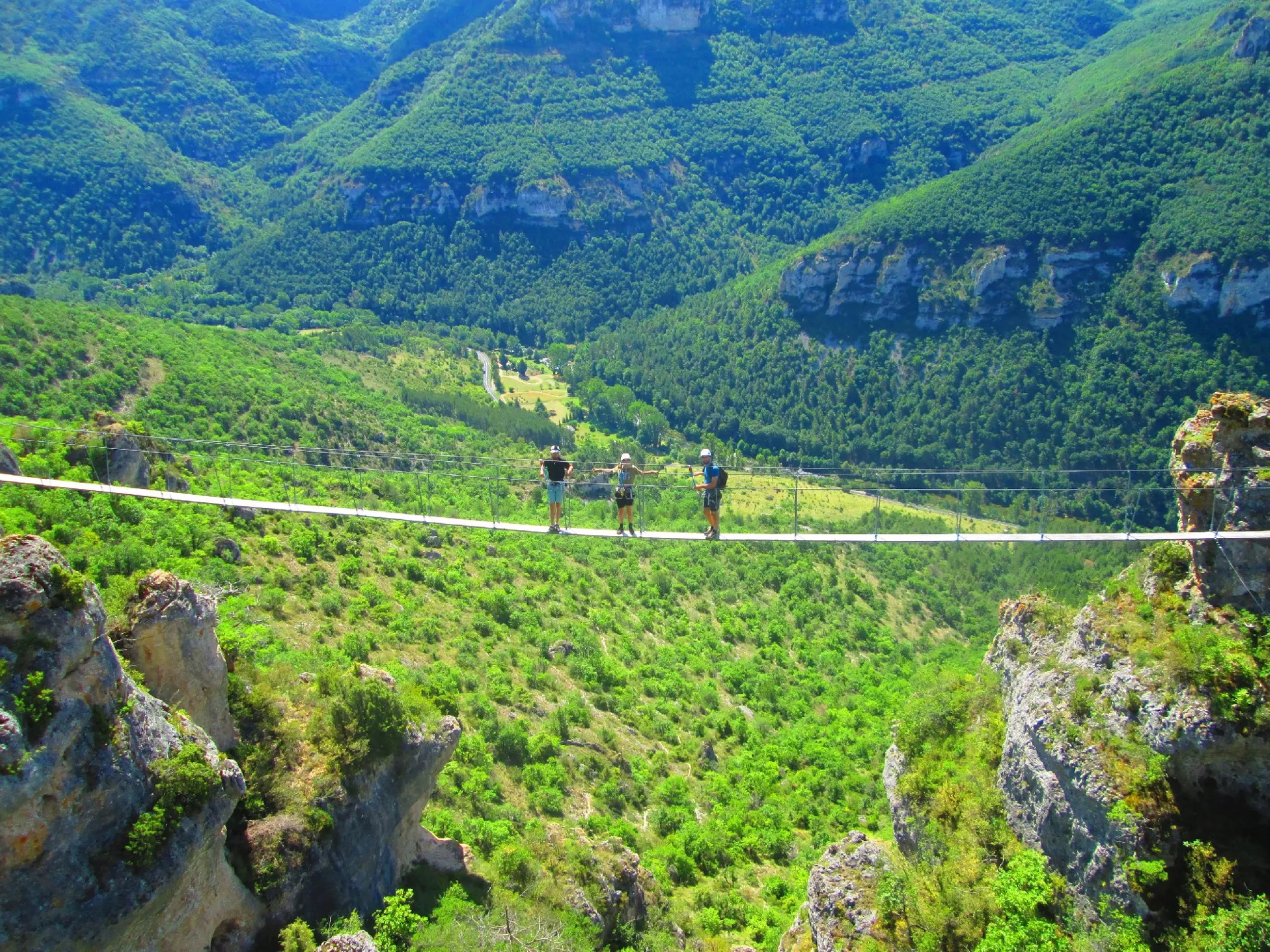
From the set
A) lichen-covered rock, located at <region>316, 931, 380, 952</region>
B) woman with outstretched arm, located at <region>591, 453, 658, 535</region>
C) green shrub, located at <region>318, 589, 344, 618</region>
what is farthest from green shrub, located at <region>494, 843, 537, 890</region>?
green shrub, located at <region>318, 589, 344, 618</region>

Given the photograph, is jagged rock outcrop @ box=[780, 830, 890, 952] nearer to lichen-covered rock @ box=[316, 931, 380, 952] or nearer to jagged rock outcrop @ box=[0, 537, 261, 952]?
lichen-covered rock @ box=[316, 931, 380, 952]

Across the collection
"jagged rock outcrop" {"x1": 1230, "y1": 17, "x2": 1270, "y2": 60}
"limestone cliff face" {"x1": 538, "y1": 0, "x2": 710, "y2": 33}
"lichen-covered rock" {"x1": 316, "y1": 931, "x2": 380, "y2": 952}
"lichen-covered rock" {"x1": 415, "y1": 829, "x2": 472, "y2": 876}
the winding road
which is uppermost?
"limestone cliff face" {"x1": 538, "y1": 0, "x2": 710, "y2": 33}

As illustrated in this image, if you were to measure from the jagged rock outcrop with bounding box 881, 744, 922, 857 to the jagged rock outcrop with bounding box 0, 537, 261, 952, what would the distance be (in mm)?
15103

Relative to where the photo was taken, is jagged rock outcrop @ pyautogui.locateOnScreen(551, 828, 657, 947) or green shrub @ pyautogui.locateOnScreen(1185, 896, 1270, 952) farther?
jagged rock outcrop @ pyautogui.locateOnScreen(551, 828, 657, 947)

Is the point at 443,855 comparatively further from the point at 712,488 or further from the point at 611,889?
the point at 712,488

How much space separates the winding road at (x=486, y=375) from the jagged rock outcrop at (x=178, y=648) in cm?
7768

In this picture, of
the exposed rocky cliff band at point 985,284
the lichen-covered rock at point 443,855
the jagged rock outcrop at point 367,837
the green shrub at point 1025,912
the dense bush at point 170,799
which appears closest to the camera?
the dense bush at point 170,799

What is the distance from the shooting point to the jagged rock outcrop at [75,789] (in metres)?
10.6

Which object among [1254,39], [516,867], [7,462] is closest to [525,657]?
[516,867]

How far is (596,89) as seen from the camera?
531ft

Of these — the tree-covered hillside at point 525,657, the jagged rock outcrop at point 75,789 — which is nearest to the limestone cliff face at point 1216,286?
the tree-covered hillside at point 525,657

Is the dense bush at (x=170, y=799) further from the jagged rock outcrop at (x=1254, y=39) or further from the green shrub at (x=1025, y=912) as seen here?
the jagged rock outcrop at (x=1254, y=39)

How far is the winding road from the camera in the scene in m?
93.8

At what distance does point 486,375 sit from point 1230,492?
8806 centimetres
